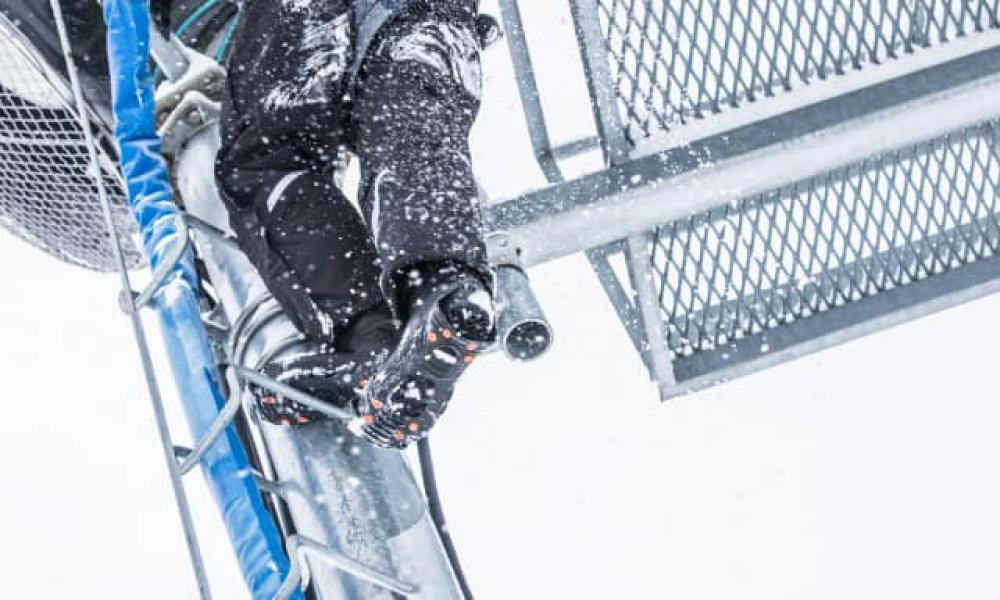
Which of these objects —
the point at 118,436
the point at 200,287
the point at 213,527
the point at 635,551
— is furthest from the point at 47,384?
the point at 200,287

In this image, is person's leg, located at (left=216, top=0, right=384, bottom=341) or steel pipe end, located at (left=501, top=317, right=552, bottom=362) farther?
person's leg, located at (left=216, top=0, right=384, bottom=341)

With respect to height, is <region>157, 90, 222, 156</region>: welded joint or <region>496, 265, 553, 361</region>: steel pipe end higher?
<region>157, 90, 222, 156</region>: welded joint

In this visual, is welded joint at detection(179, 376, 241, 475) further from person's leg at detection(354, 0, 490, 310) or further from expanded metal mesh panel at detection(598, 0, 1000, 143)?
expanded metal mesh panel at detection(598, 0, 1000, 143)

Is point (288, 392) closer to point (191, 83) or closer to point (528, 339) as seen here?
point (528, 339)

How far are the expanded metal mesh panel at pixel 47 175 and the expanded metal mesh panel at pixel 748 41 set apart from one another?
4.15 feet

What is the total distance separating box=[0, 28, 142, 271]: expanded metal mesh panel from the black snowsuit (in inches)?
9.3

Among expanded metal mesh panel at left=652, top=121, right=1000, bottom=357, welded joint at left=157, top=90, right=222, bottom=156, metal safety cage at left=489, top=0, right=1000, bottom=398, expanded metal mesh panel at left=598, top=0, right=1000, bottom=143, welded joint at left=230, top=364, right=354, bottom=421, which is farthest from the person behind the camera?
expanded metal mesh panel at left=652, top=121, right=1000, bottom=357

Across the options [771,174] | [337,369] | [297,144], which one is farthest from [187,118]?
[771,174]

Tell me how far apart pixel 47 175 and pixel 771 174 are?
1822 millimetres

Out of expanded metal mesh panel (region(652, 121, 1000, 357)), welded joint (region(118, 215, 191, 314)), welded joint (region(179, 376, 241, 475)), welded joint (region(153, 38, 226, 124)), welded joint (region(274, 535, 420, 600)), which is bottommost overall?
expanded metal mesh panel (region(652, 121, 1000, 357))

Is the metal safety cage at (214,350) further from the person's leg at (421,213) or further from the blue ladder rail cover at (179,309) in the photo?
the person's leg at (421,213)

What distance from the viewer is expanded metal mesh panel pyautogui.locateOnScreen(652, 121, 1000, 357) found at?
10.5 feet

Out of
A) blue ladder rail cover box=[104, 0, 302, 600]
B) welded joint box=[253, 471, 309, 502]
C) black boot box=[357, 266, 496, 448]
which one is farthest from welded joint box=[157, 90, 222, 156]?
welded joint box=[253, 471, 309, 502]

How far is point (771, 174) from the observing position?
271 cm
